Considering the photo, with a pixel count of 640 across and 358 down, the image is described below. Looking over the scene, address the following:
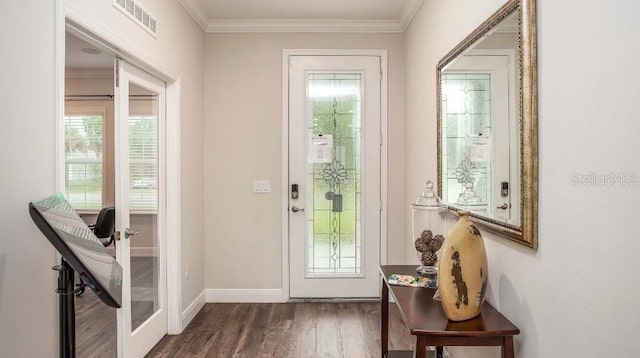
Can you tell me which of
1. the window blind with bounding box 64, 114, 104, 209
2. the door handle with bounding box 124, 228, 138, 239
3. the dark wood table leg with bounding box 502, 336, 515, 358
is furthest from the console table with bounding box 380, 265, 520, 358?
the window blind with bounding box 64, 114, 104, 209

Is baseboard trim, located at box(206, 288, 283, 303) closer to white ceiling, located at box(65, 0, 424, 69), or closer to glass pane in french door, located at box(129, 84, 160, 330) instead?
glass pane in french door, located at box(129, 84, 160, 330)

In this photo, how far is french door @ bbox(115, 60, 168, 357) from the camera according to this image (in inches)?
100

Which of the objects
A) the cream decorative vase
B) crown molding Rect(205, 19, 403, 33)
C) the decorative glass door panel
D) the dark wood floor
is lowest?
the dark wood floor

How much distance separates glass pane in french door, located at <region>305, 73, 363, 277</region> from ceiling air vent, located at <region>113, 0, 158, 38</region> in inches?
63.3

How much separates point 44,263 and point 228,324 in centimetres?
209

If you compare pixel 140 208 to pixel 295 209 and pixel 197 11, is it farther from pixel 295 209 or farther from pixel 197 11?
pixel 197 11

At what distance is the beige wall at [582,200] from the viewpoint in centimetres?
112

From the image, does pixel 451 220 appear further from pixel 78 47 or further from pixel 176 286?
pixel 78 47

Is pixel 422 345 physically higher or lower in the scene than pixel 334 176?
lower

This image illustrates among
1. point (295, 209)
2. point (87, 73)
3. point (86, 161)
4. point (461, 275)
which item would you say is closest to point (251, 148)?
point (295, 209)

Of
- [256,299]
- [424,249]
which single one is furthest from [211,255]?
[424,249]

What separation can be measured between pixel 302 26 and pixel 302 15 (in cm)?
16

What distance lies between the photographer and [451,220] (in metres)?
2.59

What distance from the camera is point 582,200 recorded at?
4.27ft
